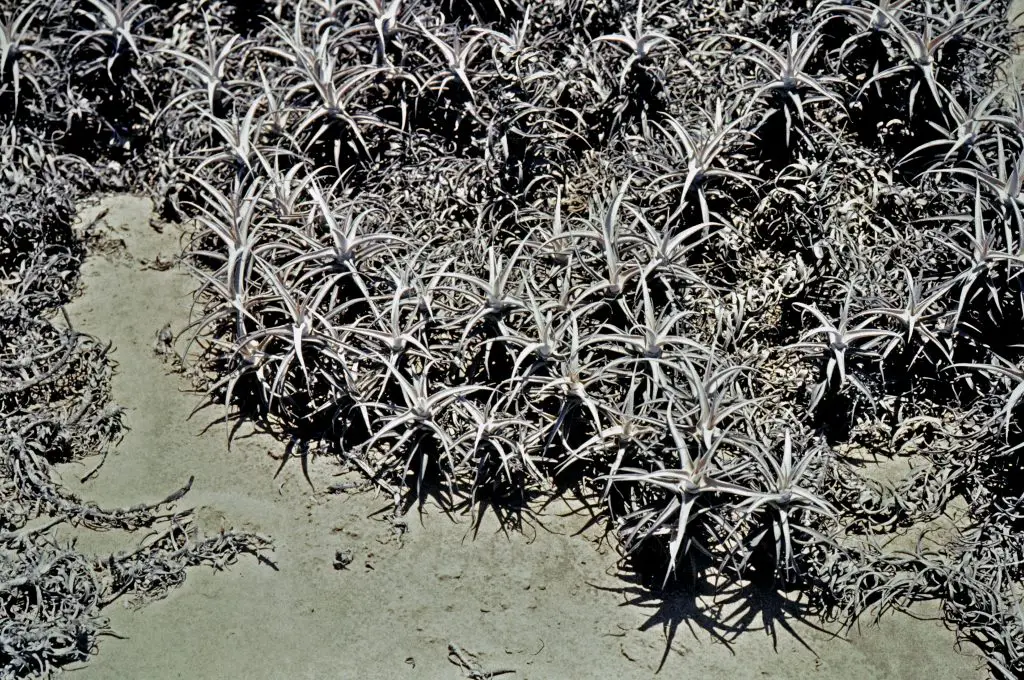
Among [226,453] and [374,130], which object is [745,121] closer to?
[374,130]

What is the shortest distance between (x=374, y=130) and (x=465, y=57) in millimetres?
354

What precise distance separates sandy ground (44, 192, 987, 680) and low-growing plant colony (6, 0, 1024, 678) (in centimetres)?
7

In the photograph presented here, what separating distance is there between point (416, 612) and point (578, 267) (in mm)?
1004

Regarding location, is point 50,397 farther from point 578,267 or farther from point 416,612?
point 578,267

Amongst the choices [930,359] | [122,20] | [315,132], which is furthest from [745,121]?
[122,20]

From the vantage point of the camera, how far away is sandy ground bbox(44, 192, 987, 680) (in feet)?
7.27

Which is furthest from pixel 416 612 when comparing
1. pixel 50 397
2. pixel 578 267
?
pixel 50 397

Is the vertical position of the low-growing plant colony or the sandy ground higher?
the low-growing plant colony

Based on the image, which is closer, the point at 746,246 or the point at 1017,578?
the point at 1017,578

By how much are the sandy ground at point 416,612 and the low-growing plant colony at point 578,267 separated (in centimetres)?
7

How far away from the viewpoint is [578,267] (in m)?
2.50

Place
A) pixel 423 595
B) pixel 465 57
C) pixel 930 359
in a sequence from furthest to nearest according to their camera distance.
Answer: pixel 465 57
pixel 930 359
pixel 423 595

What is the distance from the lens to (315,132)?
274cm

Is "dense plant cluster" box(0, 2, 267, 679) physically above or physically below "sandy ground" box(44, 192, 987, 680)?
above
